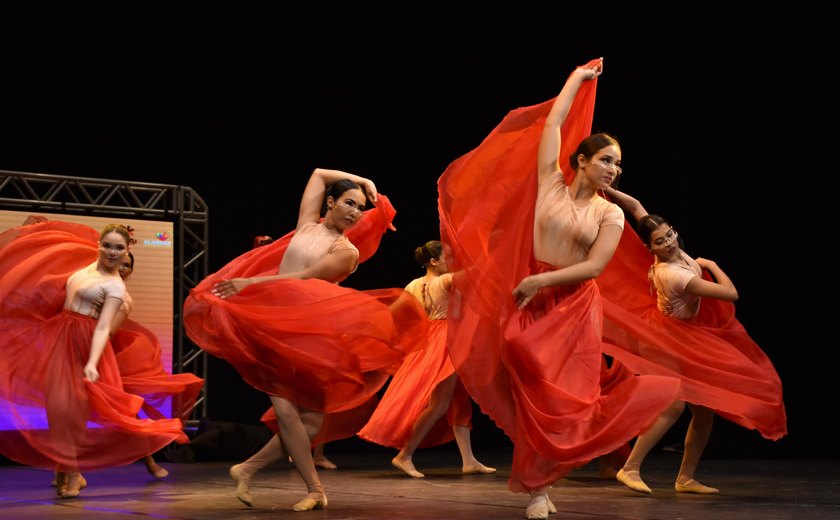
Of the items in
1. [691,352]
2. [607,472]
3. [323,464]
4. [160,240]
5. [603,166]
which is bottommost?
[323,464]

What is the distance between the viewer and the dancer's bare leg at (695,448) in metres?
4.77

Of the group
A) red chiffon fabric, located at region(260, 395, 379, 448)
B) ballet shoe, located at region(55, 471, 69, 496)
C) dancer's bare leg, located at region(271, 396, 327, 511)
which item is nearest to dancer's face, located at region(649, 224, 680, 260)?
red chiffon fabric, located at region(260, 395, 379, 448)

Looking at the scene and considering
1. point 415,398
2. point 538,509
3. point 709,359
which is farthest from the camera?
point 415,398

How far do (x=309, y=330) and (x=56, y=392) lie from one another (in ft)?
5.32

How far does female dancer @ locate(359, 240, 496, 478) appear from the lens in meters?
6.00

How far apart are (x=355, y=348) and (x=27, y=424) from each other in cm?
181

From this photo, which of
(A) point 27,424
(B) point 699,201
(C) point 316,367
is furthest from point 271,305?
(B) point 699,201

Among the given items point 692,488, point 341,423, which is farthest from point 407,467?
point 692,488

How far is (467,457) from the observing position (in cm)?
617

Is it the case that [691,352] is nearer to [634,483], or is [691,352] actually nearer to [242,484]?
[634,483]

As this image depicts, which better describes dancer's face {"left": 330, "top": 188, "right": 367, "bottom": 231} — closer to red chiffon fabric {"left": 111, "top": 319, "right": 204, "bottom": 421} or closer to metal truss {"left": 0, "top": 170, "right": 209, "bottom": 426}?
red chiffon fabric {"left": 111, "top": 319, "right": 204, "bottom": 421}

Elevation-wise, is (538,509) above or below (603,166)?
below

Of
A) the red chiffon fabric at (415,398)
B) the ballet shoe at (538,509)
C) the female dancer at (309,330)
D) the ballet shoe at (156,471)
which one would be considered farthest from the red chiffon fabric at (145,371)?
the ballet shoe at (538,509)

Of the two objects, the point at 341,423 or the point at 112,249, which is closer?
the point at 341,423
